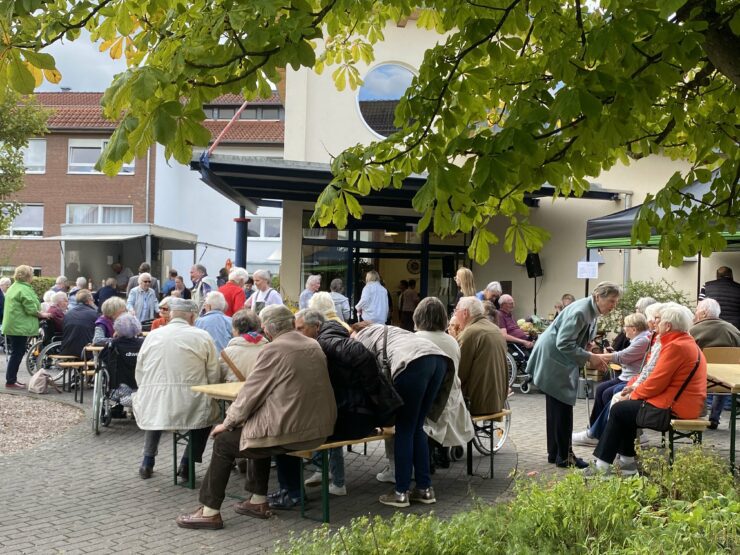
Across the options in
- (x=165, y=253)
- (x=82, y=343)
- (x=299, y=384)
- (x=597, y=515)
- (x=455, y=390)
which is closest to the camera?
(x=597, y=515)

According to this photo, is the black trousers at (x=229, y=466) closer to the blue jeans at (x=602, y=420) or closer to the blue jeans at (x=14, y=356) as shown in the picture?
the blue jeans at (x=602, y=420)

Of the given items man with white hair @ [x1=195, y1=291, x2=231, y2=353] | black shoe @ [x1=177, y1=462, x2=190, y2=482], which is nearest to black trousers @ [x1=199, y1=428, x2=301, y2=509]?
black shoe @ [x1=177, y1=462, x2=190, y2=482]

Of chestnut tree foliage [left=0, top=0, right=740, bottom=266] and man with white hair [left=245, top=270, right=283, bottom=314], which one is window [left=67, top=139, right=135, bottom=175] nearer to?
man with white hair [left=245, top=270, right=283, bottom=314]

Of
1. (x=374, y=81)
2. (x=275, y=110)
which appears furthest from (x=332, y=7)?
(x=275, y=110)

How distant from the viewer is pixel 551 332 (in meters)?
7.61

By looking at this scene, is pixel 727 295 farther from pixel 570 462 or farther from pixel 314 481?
pixel 314 481

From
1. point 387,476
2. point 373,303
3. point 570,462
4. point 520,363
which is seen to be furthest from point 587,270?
point 387,476

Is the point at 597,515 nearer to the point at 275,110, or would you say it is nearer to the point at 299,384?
the point at 299,384

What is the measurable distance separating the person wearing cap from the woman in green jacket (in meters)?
6.32

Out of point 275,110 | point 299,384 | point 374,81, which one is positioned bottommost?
point 299,384

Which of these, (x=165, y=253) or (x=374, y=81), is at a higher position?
(x=374, y=81)

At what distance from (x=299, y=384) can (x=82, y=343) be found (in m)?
7.03

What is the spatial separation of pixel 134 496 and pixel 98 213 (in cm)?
3089

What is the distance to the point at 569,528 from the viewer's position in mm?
3605
